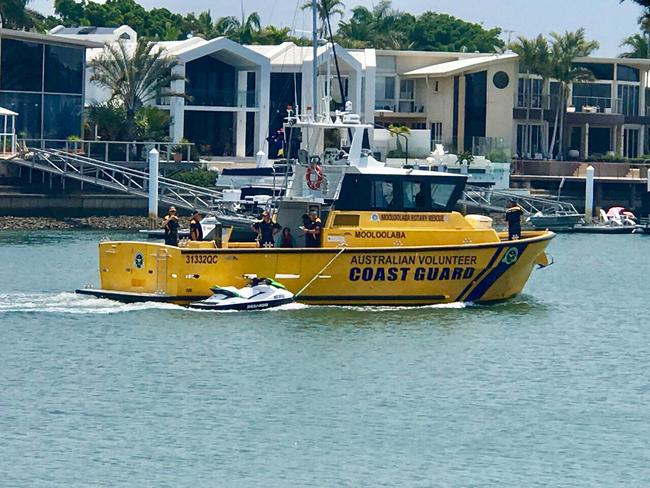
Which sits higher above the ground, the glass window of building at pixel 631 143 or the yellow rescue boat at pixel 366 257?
the glass window of building at pixel 631 143

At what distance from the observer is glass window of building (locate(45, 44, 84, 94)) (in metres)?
66.6

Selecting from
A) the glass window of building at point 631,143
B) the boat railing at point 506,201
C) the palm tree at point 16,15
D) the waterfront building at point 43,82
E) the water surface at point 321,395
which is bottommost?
the water surface at point 321,395

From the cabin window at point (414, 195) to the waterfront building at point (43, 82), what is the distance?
3282 centimetres

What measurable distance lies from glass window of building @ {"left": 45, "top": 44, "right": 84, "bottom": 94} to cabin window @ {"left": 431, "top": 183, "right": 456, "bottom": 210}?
3559 cm

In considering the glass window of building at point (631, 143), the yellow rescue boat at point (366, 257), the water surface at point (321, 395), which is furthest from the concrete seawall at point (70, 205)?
the glass window of building at point (631, 143)

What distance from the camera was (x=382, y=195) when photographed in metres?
33.2

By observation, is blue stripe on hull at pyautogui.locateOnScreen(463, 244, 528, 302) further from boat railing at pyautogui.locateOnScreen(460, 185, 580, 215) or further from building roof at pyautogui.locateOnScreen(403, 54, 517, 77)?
building roof at pyautogui.locateOnScreen(403, 54, 517, 77)

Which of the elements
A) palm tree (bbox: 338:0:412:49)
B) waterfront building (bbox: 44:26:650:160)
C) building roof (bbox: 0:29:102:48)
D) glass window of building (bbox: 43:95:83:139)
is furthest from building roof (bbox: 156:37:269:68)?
palm tree (bbox: 338:0:412:49)

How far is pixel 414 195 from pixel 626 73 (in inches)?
2196

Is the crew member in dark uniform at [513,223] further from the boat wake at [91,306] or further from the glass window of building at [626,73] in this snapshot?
the glass window of building at [626,73]

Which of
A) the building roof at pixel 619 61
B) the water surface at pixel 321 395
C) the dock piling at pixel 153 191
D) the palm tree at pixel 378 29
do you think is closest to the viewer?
the water surface at pixel 321 395

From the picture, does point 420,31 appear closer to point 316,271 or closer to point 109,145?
point 109,145

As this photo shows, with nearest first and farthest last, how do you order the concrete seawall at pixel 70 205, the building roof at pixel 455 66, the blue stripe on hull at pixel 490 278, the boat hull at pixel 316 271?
the boat hull at pixel 316 271
the blue stripe on hull at pixel 490 278
the concrete seawall at pixel 70 205
the building roof at pixel 455 66

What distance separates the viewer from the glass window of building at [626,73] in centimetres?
8688
